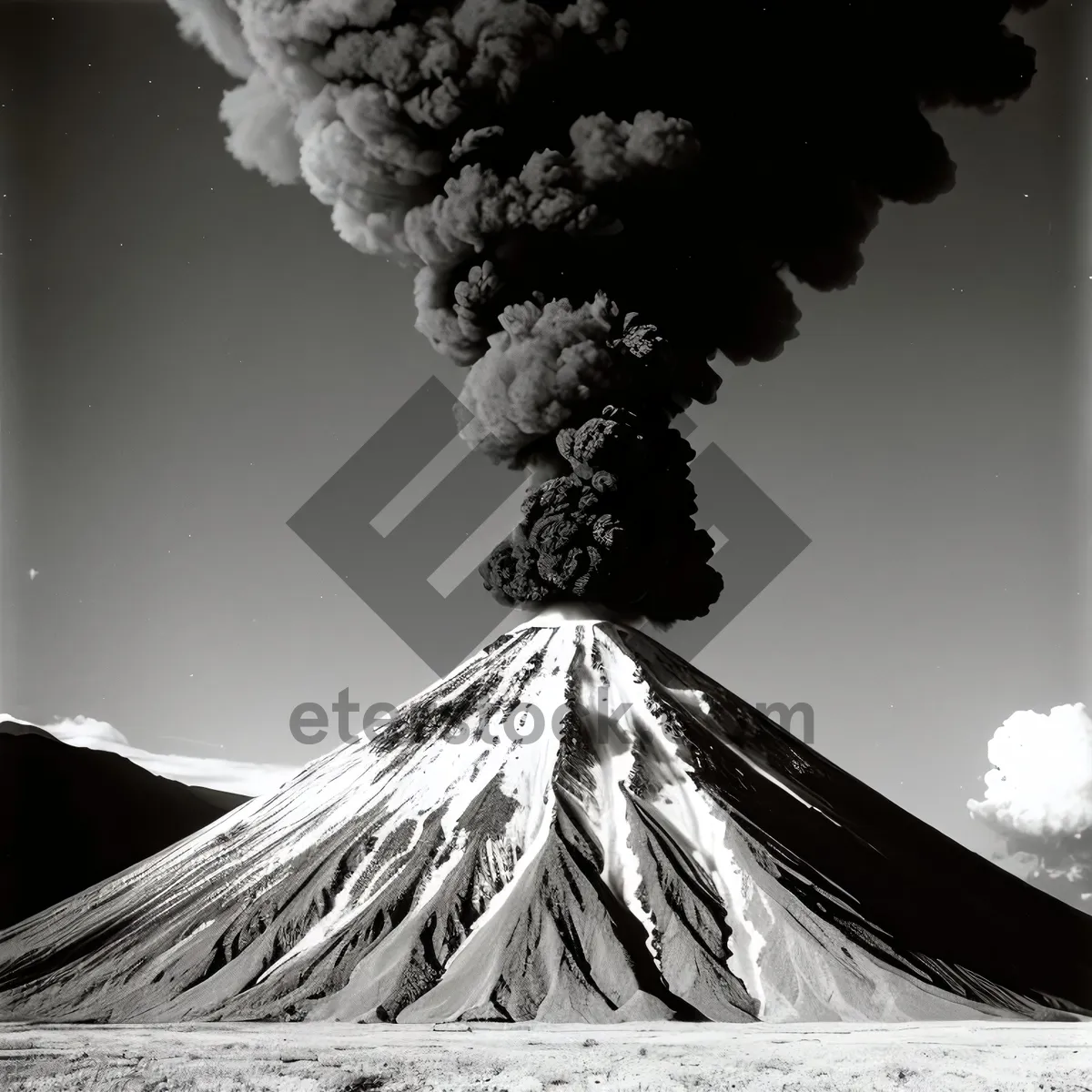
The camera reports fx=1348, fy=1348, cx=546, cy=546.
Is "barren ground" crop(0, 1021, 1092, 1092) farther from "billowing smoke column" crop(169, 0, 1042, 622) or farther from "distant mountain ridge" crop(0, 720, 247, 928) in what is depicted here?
"distant mountain ridge" crop(0, 720, 247, 928)

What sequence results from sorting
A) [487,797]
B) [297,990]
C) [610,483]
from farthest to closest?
[610,483] → [487,797] → [297,990]

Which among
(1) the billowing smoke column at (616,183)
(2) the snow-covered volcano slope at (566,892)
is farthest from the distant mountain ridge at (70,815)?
(1) the billowing smoke column at (616,183)

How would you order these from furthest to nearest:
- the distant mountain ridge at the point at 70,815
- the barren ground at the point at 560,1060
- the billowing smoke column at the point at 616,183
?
the distant mountain ridge at the point at 70,815, the billowing smoke column at the point at 616,183, the barren ground at the point at 560,1060

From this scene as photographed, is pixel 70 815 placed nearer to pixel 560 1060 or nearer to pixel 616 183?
pixel 616 183

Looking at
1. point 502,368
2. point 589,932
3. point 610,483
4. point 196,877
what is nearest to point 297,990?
point 589,932


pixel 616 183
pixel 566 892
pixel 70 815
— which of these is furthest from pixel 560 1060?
pixel 70 815

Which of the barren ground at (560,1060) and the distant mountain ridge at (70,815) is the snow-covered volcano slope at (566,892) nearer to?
the barren ground at (560,1060)

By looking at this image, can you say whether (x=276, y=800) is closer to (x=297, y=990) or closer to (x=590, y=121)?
(x=297, y=990)
